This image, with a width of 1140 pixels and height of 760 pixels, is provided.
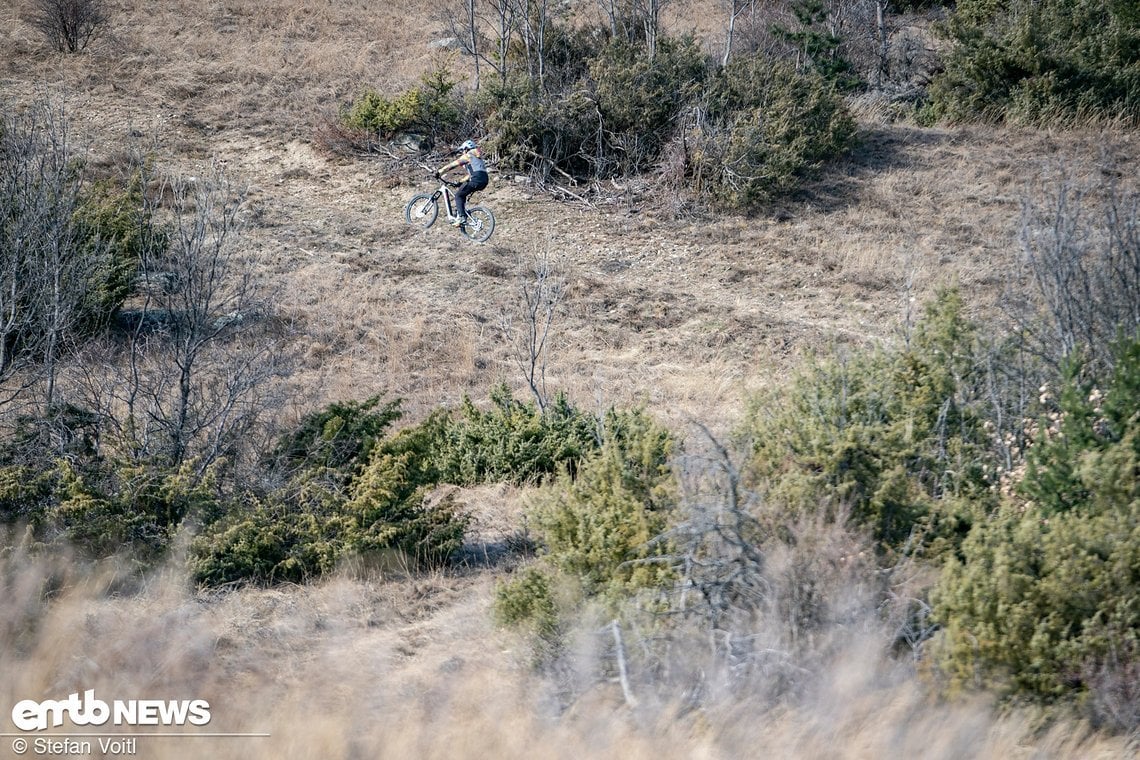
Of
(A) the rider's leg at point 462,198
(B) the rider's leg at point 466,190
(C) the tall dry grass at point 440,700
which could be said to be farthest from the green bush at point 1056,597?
(A) the rider's leg at point 462,198

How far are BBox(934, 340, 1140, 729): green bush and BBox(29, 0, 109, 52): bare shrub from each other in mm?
24087

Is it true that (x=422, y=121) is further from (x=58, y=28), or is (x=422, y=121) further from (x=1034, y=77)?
(x=1034, y=77)

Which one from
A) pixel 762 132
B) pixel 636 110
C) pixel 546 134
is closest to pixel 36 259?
pixel 546 134

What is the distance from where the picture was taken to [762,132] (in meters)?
19.4

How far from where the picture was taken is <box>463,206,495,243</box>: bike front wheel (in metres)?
17.8

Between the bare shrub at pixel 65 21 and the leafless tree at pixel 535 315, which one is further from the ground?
the bare shrub at pixel 65 21

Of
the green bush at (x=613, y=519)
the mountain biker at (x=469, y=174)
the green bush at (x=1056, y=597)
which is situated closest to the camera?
the green bush at (x=1056, y=597)

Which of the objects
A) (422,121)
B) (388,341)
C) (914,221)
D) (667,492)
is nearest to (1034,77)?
(914,221)

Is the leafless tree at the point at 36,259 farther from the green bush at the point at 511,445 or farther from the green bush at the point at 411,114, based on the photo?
the green bush at the point at 411,114

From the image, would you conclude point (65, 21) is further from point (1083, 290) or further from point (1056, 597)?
point (1056, 597)

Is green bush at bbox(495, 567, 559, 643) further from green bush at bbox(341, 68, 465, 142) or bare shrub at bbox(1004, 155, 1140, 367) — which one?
green bush at bbox(341, 68, 465, 142)

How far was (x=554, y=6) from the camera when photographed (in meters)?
24.7

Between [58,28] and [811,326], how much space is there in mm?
18575

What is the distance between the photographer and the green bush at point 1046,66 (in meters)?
21.4
